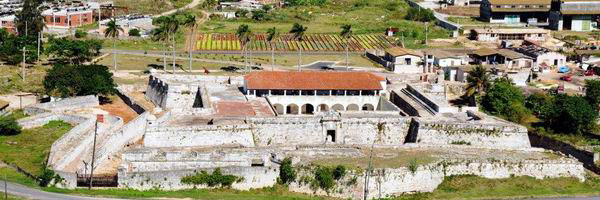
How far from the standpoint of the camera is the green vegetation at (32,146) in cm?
6153

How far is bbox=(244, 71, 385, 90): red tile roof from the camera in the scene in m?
81.1

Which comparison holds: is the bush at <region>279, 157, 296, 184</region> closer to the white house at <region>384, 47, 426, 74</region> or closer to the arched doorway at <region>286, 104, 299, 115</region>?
the arched doorway at <region>286, 104, 299, 115</region>

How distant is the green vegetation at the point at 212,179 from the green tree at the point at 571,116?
32.1m

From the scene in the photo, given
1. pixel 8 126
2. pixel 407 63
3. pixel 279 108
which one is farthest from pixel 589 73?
pixel 8 126

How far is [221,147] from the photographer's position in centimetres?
6588

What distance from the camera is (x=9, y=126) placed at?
71000 mm

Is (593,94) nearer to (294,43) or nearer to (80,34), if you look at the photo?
(294,43)

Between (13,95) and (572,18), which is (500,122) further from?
(572,18)

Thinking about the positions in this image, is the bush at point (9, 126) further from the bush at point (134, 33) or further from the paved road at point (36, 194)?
the bush at point (134, 33)

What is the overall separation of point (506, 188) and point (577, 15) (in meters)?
86.2

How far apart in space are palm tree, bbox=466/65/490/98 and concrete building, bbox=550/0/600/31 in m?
55.4

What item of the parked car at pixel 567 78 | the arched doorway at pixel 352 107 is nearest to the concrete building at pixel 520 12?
the parked car at pixel 567 78

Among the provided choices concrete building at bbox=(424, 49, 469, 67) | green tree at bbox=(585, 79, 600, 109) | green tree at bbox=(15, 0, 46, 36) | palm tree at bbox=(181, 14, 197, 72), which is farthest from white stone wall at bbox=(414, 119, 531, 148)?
green tree at bbox=(15, 0, 46, 36)

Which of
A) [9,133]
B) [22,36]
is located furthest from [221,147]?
[22,36]
